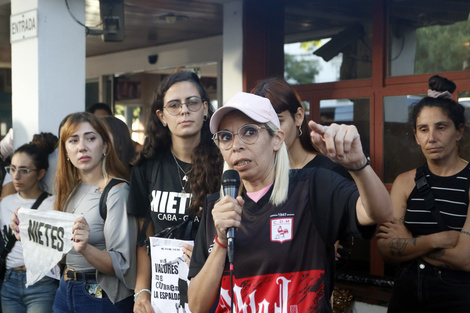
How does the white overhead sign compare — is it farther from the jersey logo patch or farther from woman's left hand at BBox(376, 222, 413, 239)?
the jersey logo patch

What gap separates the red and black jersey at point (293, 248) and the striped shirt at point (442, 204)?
5.92ft

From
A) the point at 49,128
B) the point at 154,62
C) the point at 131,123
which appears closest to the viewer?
the point at 49,128

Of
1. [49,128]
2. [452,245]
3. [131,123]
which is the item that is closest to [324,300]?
[452,245]

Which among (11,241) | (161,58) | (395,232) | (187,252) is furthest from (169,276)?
(161,58)

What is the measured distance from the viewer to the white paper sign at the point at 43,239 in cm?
418

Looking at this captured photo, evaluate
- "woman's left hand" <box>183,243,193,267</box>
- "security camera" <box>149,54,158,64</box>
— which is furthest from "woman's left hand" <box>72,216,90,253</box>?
"security camera" <box>149,54,158,64</box>

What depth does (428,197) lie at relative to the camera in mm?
4191

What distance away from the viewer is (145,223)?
3842mm

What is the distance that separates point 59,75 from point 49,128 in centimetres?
51

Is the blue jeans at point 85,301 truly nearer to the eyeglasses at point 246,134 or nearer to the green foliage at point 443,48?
the eyeglasses at point 246,134

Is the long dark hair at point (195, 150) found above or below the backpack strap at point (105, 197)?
above

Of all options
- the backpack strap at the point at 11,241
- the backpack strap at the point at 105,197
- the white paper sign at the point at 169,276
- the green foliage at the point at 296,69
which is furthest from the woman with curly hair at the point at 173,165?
the green foliage at the point at 296,69

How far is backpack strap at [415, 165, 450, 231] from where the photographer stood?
412 centimetres

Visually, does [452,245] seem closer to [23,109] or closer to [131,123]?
[23,109]
